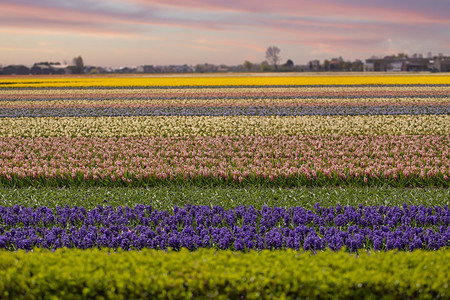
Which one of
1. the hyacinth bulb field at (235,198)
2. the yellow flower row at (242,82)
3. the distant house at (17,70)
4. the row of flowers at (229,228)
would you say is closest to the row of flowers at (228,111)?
the hyacinth bulb field at (235,198)

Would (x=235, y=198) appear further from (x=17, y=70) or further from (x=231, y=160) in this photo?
(x=17, y=70)

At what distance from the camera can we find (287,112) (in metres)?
28.2

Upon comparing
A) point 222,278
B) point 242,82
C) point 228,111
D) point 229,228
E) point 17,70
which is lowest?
point 229,228

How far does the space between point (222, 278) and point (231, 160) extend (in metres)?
9.67

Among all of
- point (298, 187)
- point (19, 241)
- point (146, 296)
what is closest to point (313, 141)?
point (298, 187)

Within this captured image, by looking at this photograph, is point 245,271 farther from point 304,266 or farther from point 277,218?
point 277,218

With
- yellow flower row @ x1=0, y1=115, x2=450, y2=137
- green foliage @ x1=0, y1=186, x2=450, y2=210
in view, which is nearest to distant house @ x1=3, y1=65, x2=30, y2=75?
yellow flower row @ x1=0, y1=115, x2=450, y2=137

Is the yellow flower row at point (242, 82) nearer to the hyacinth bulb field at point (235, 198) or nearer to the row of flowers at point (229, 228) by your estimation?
the hyacinth bulb field at point (235, 198)

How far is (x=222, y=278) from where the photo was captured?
5.47 meters

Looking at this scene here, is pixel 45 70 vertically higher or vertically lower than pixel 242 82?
higher

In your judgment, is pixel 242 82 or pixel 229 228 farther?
pixel 242 82

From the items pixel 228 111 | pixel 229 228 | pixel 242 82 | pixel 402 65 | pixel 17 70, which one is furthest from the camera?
pixel 402 65

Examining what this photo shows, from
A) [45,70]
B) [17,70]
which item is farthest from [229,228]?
[45,70]

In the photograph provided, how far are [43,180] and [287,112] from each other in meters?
17.5
